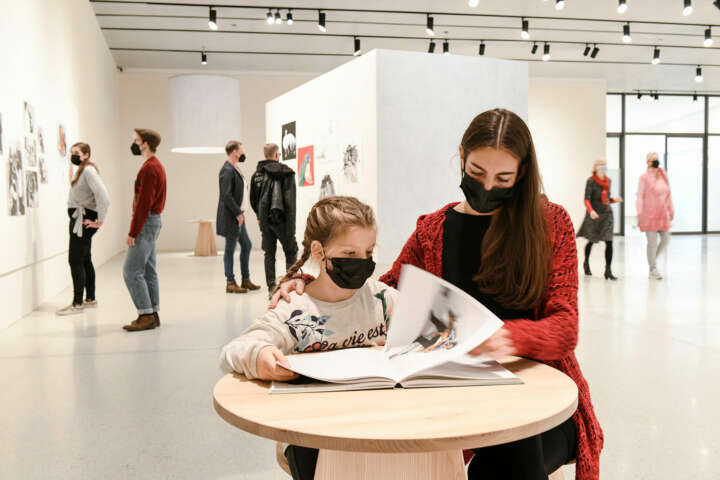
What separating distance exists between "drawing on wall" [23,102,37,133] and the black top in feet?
17.3

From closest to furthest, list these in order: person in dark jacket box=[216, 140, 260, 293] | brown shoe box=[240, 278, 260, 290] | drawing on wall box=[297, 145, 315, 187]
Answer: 1. person in dark jacket box=[216, 140, 260, 293]
2. brown shoe box=[240, 278, 260, 290]
3. drawing on wall box=[297, 145, 315, 187]

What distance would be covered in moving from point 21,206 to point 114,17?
6.31 m

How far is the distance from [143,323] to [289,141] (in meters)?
6.28

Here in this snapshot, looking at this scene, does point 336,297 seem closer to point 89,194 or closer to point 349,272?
point 349,272

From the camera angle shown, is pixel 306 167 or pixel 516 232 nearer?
pixel 516 232

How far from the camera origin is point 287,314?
1409 millimetres

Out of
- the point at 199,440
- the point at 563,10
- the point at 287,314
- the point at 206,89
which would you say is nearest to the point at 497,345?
the point at 287,314

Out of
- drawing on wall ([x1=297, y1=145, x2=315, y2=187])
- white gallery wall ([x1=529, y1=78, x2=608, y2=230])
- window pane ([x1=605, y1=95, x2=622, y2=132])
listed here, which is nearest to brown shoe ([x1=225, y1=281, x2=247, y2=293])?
drawing on wall ([x1=297, y1=145, x2=315, y2=187])

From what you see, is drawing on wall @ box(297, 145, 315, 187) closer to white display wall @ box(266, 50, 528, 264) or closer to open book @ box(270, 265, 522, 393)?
white display wall @ box(266, 50, 528, 264)

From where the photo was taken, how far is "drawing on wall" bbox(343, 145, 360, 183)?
8.38 m

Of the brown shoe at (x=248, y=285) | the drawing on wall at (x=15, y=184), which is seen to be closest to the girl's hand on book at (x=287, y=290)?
the drawing on wall at (x=15, y=184)

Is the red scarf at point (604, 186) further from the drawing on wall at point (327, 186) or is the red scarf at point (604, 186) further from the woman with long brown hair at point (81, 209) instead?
the woman with long brown hair at point (81, 209)

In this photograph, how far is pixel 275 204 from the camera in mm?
6125

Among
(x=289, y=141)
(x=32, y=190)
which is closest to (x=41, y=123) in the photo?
(x=32, y=190)
